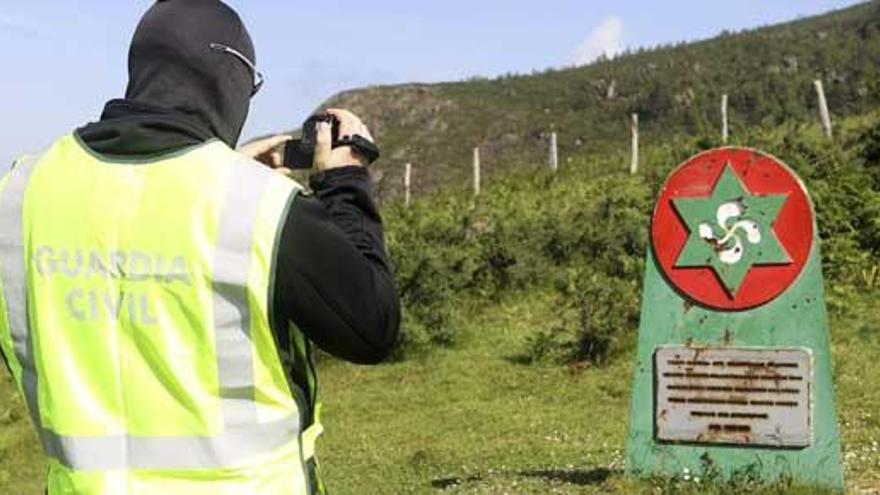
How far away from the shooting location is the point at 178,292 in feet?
5.89

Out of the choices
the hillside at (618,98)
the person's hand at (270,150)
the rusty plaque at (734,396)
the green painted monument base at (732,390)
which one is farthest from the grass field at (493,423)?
the hillside at (618,98)

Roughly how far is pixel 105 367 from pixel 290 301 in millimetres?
302

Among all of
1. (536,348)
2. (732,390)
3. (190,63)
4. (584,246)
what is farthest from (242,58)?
(584,246)

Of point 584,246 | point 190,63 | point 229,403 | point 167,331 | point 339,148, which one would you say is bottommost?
point 229,403

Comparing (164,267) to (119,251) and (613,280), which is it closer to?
(119,251)

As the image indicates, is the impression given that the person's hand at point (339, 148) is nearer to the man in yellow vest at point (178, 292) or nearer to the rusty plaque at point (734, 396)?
the man in yellow vest at point (178, 292)

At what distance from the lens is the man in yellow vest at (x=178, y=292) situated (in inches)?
70.3

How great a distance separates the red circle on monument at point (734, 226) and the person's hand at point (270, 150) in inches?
182

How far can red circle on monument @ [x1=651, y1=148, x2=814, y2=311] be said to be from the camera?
20.8ft

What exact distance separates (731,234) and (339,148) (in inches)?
189

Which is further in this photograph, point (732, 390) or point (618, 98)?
point (618, 98)

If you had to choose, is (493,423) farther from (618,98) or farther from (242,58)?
(618,98)

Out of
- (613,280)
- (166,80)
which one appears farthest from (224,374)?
(613,280)

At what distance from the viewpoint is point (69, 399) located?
185 centimetres
